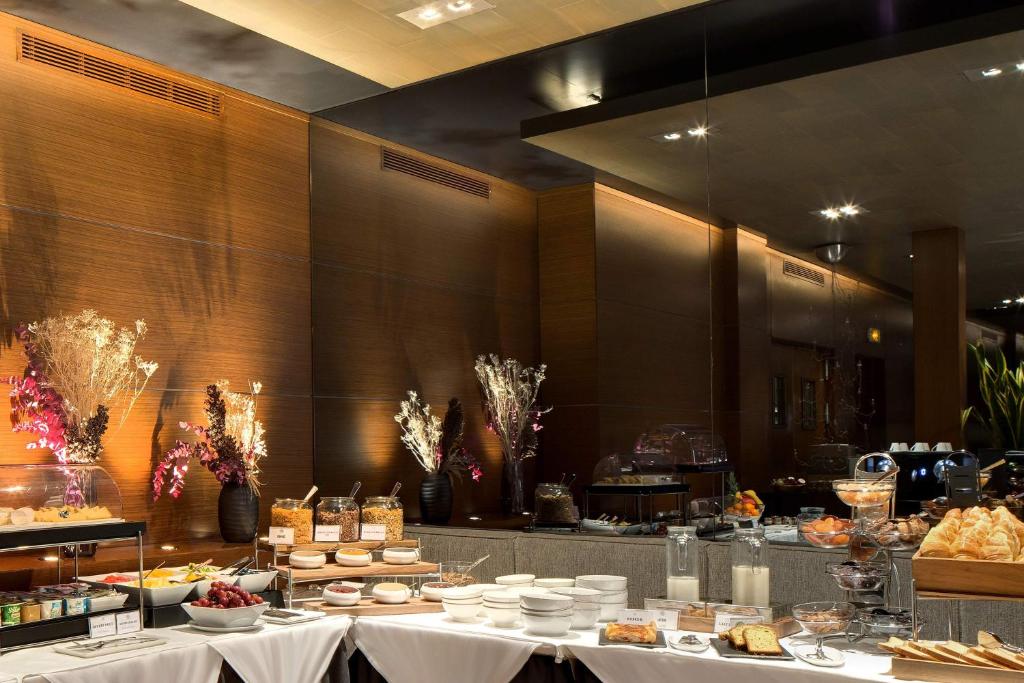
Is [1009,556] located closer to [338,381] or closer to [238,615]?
[238,615]

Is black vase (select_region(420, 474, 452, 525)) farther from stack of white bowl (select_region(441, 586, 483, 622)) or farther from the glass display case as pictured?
the glass display case

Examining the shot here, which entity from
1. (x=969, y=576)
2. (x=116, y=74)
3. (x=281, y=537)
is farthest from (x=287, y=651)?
(x=116, y=74)

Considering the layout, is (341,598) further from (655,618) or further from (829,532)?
(829,532)

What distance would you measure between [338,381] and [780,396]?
2367 millimetres

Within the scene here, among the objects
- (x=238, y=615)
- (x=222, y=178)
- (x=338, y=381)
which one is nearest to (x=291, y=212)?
(x=222, y=178)

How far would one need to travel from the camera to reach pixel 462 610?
3.26 meters

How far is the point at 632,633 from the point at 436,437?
7.60 feet

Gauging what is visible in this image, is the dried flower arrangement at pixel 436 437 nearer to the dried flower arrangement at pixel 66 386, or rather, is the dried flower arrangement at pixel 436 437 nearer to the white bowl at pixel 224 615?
the dried flower arrangement at pixel 66 386

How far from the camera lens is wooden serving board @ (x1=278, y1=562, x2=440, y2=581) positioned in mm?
3707

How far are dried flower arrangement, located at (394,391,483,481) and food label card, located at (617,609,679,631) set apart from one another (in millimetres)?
1851

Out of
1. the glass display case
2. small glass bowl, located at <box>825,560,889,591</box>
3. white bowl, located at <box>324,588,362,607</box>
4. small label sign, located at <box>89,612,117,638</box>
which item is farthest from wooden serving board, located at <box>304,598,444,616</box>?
small glass bowl, located at <box>825,560,889,591</box>

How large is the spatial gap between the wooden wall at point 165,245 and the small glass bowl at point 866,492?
300 centimetres

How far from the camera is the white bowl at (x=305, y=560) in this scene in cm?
377

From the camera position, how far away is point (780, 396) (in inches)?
154
